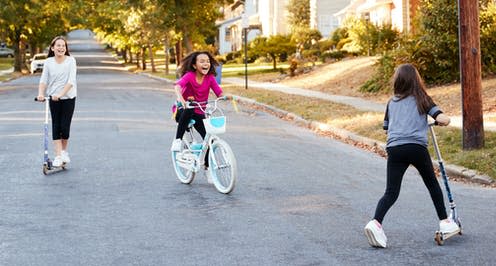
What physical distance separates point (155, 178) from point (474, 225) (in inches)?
172

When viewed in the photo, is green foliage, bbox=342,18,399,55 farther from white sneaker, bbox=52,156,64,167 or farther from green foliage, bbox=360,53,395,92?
white sneaker, bbox=52,156,64,167

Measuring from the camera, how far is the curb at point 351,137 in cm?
1073

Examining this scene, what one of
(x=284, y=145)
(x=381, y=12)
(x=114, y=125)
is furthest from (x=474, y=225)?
(x=381, y=12)

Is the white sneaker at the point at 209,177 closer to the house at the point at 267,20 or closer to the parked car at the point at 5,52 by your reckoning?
the house at the point at 267,20

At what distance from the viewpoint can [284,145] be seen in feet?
48.2

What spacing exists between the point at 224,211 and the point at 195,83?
1818 millimetres

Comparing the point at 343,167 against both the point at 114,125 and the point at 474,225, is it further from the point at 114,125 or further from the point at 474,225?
the point at 114,125

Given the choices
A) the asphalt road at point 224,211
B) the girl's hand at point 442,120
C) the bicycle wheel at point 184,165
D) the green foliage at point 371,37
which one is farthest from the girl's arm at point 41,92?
the green foliage at point 371,37

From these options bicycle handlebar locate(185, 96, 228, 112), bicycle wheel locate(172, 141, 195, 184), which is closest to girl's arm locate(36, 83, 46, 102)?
bicycle wheel locate(172, 141, 195, 184)

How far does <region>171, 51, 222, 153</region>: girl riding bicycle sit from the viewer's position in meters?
9.68

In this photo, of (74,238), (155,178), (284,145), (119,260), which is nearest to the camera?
(119,260)

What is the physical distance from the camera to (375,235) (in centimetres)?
679

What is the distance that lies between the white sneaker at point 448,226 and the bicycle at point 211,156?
280cm

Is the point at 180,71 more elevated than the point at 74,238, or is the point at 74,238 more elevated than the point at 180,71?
the point at 180,71
